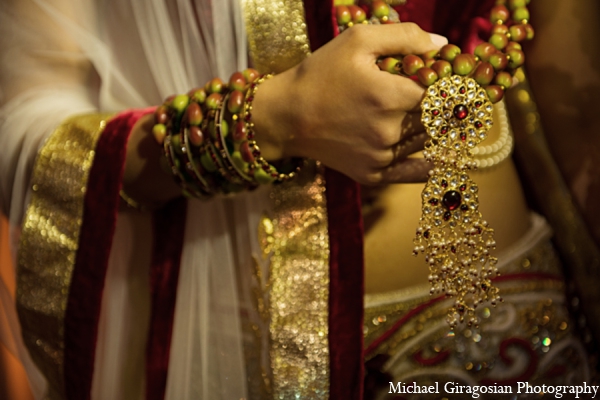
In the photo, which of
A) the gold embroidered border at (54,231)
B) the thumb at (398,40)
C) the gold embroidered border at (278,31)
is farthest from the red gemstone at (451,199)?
A: the gold embroidered border at (54,231)

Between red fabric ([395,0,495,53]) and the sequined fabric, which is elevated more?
red fabric ([395,0,495,53])

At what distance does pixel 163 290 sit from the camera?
56 centimetres

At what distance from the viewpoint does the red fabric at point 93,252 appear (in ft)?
1.72

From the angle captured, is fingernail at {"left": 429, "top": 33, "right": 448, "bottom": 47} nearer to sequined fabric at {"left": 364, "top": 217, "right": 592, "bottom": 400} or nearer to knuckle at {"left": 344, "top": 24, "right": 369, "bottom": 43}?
knuckle at {"left": 344, "top": 24, "right": 369, "bottom": 43}

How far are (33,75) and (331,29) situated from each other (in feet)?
1.03

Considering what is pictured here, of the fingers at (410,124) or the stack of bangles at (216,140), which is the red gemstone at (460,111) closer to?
the fingers at (410,124)

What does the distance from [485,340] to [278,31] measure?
38 centimetres

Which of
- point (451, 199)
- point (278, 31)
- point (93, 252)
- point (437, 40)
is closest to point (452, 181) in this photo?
point (451, 199)

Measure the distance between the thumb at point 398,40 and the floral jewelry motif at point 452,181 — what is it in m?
0.04

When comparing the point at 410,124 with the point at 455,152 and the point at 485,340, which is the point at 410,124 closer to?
the point at 455,152

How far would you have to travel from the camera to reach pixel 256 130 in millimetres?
462

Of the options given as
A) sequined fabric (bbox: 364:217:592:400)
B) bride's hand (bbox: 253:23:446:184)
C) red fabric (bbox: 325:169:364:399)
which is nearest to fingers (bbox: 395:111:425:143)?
bride's hand (bbox: 253:23:446:184)

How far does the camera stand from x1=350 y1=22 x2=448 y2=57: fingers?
1.30 feet

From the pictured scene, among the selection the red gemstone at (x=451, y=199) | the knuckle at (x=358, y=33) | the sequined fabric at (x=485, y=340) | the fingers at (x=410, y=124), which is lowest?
the sequined fabric at (x=485, y=340)
